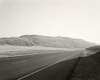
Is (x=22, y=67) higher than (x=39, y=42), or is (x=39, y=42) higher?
(x=22, y=67)

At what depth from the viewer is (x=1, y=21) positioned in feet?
33.6

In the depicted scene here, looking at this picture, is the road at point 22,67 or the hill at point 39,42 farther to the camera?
the hill at point 39,42

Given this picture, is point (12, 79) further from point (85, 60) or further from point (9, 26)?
point (9, 26)

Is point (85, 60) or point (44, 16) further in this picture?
point (44, 16)

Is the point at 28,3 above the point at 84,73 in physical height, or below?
above

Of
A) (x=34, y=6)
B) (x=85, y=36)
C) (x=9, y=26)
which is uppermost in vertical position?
(x=34, y=6)

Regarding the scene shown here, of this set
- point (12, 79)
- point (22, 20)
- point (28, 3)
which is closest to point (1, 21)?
point (22, 20)

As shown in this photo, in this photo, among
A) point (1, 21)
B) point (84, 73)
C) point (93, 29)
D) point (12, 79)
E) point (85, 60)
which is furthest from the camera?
point (1, 21)

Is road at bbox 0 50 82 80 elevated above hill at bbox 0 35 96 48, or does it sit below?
above

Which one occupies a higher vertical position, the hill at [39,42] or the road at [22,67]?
the road at [22,67]

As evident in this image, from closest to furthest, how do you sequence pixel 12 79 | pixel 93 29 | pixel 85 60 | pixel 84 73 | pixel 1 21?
pixel 84 73, pixel 85 60, pixel 12 79, pixel 93 29, pixel 1 21

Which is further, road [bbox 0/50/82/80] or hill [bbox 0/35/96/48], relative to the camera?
hill [bbox 0/35/96/48]

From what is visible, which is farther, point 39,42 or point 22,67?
point 39,42

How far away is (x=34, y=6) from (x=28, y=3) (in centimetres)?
42
